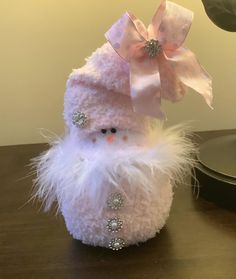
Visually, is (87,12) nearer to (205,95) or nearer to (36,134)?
(36,134)

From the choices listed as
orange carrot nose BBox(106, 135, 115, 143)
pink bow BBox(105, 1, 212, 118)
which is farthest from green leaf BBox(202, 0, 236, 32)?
orange carrot nose BBox(106, 135, 115, 143)

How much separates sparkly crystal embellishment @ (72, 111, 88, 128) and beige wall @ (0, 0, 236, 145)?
397mm

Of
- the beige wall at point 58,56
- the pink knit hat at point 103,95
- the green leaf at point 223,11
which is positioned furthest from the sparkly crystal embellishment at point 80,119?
the beige wall at point 58,56

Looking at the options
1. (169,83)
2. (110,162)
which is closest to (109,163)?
(110,162)

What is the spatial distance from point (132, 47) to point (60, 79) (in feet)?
1.44

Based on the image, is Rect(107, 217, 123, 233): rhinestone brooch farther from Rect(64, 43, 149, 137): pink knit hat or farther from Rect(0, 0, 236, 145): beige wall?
Rect(0, 0, 236, 145): beige wall

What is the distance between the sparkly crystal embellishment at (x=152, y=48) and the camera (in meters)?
0.47

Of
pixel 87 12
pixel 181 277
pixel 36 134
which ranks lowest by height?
pixel 36 134

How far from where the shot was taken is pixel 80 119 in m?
0.49

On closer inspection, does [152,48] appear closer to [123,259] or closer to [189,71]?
[189,71]

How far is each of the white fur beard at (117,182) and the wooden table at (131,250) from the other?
0.06ft

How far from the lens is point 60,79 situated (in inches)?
35.1

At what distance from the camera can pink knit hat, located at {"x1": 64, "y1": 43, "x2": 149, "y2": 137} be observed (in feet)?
1.57

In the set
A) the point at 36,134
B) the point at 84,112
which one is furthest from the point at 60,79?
the point at 84,112
